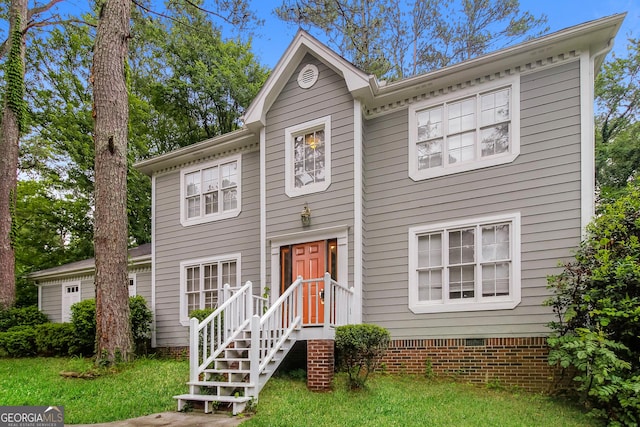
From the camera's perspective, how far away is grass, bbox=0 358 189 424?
18.8 feet

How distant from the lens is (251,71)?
20812 mm

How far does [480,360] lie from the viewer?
7133mm

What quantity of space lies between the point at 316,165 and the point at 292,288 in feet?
9.72

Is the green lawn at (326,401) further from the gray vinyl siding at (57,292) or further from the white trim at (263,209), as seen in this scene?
the gray vinyl siding at (57,292)

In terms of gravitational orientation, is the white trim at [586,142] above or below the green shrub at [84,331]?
above

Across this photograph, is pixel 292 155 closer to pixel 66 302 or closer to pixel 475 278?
pixel 475 278

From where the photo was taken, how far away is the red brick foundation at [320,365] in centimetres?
640

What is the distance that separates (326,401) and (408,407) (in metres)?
1.11

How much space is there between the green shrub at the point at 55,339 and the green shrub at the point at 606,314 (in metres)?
10.8

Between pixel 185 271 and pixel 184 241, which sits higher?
pixel 184 241

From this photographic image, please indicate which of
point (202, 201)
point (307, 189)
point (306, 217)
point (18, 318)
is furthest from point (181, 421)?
point (18, 318)

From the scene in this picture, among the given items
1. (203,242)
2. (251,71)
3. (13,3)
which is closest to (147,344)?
(203,242)

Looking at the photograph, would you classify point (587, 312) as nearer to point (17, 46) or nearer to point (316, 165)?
point (316, 165)

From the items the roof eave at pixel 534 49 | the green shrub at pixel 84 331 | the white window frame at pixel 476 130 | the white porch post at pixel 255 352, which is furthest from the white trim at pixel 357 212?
the green shrub at pixel 84 331
